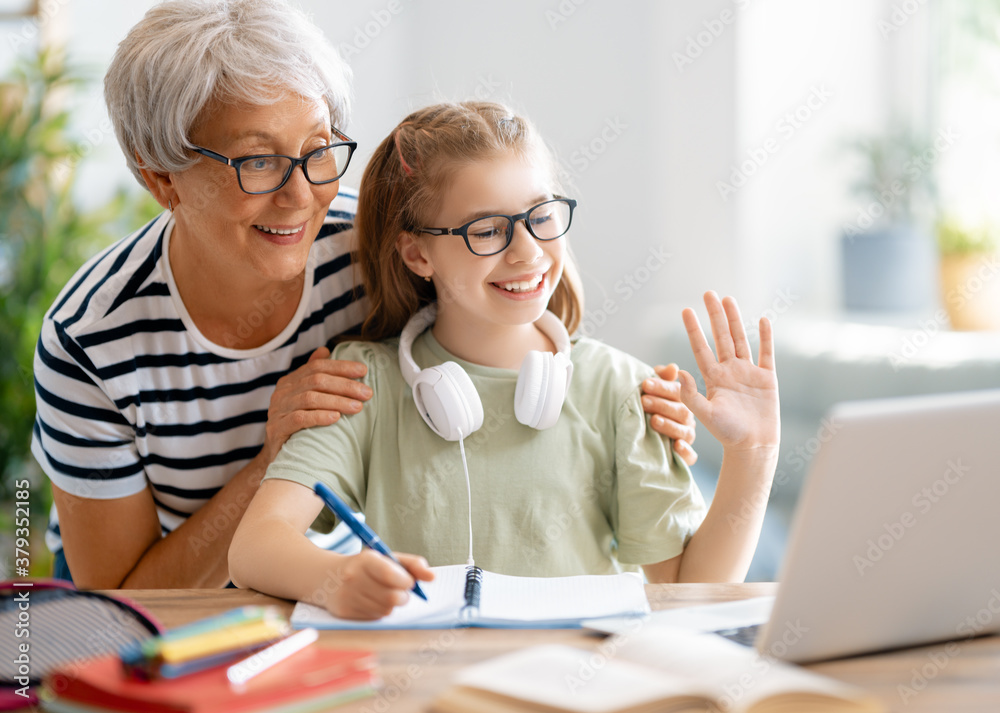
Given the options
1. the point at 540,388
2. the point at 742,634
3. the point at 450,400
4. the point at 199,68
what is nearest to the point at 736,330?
the point at 540,388

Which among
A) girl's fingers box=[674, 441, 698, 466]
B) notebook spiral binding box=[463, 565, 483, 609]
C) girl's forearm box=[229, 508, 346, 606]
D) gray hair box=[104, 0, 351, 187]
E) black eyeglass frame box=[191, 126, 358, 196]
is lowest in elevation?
notebook spiral binding box=[463, 565, 483, 609]

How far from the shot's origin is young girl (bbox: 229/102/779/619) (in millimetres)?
1214

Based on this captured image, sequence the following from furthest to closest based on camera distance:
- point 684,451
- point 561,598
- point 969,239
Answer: point 969,239
point 684,451
point 561,598

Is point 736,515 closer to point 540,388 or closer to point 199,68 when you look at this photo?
point 540,388

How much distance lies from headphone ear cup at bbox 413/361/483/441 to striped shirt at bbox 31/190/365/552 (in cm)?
32

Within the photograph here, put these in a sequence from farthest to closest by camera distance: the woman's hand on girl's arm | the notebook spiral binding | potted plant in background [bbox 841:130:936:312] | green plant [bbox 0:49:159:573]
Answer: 1. potted plant in background [bbox 841:130:936:312]
2. green plant [bbox 0:49:159:573]
3. the woman's hand on girl's arm
4. the notebook spiral binding

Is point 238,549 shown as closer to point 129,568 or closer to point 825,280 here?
point 129,568

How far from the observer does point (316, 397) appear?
1.26 metres

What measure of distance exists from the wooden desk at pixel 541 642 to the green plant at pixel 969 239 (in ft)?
9.03

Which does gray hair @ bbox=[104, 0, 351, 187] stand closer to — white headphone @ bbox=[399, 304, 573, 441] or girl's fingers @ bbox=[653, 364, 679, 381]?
white headphone @ bbox=[399, 304, 573, 441]

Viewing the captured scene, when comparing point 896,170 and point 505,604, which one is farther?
point 896,170

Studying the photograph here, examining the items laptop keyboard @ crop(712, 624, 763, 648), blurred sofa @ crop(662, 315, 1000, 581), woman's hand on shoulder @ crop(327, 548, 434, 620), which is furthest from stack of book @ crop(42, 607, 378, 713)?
blurred sofa @ crop(662, 315, 1000, 581)

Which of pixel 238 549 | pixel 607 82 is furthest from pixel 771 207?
pixel 238 549

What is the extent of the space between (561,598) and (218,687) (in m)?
0.40
